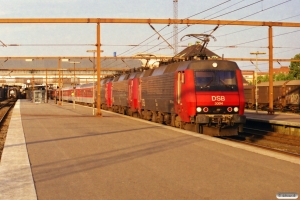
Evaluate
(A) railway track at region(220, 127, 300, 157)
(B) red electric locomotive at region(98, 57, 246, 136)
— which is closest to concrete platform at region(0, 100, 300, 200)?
(B) red electric locomotive at region(98, 57, 246, 136)

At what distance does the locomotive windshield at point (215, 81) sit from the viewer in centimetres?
1983

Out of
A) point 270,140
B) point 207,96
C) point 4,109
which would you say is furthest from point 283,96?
point 4,109

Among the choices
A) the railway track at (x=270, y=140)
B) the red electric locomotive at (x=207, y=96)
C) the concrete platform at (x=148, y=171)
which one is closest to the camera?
the concrete platform at (x=148, y=171)

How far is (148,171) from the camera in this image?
10.0 m

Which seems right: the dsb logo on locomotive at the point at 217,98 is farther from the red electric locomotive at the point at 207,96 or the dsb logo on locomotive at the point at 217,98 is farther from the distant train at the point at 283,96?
the distant train at the point at 283,96

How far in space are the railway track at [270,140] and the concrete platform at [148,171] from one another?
13.4 ft

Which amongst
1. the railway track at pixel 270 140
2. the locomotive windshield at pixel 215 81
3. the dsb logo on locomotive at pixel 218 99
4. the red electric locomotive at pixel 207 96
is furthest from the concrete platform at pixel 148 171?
the locomotive windshield at pixel 215 81

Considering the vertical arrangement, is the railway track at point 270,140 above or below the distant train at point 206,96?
below

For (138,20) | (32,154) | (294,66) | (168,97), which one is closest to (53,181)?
(32,154)

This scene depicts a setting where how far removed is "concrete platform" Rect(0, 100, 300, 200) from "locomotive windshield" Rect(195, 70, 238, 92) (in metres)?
4.25

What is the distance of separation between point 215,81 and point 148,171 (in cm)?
1050

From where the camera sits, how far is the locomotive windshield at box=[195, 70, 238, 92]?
65.1ft

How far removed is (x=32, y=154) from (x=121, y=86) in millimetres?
24248

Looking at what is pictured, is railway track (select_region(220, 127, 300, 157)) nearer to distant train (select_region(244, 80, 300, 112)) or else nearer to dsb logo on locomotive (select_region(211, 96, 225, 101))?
dsb logo on locomotive (select_region(211, 96, 225, 101))
